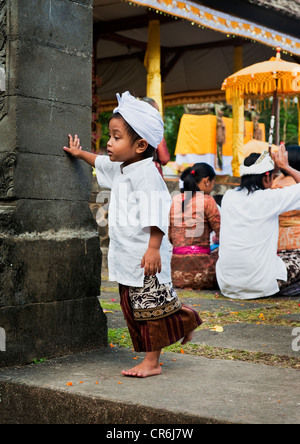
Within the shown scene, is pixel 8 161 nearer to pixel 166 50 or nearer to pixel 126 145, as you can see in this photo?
pixel 126 145

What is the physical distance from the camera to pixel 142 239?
341 centimetres

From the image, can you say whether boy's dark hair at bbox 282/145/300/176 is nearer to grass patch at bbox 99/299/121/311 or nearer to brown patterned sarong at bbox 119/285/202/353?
grass patch at bbox 99/299/121/311

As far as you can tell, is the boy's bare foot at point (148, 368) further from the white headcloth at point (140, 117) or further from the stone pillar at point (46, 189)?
A: the white headcloth at point (140, 117)

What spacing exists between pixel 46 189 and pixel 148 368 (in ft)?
3.65

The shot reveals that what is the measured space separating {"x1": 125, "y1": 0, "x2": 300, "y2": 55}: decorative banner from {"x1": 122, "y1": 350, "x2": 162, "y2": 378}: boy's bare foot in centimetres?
662

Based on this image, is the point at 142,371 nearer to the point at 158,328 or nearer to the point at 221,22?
the point at 158,328

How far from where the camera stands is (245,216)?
6.39 metres

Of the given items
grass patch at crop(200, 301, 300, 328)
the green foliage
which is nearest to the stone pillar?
grass patch at crop(200, 301, 300, 328)

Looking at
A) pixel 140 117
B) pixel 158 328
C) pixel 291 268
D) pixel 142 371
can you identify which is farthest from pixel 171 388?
pixel 291 268

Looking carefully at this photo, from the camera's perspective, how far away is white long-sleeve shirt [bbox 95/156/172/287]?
11.0 feet

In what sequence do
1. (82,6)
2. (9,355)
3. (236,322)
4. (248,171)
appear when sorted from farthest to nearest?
(248,171), (236,322), (82,6), (9,355)
